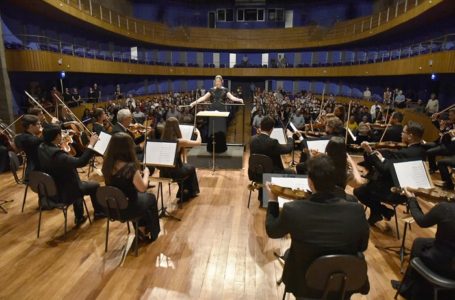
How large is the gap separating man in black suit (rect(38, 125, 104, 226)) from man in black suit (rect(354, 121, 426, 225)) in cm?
341

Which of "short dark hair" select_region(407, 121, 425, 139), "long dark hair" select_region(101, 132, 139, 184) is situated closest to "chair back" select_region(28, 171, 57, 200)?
"long dark hair" select_region(101, 132, 139, 184)

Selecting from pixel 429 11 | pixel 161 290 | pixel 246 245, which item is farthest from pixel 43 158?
pixel 429 11

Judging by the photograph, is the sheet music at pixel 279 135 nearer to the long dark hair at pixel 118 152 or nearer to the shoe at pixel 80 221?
the long dark hair at pixel 118 152

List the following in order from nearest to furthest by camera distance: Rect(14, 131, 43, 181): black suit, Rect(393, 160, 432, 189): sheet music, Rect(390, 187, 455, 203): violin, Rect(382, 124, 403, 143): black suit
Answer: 1. Rect(390, 187, 455, 203): violin
2. Rect(393, 160, 432, 189): sheet music
3. Rect(14, 131, 43, 181): black suit
4. Rect(382, 124, 403, 143): black suit

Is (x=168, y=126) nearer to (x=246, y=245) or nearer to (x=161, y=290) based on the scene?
(x=246, y=245)

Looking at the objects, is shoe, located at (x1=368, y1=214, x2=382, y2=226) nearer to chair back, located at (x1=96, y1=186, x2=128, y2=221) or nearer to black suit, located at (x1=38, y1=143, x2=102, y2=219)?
chair back, located at (x1=96, y1=186, x2=128, y2=221)

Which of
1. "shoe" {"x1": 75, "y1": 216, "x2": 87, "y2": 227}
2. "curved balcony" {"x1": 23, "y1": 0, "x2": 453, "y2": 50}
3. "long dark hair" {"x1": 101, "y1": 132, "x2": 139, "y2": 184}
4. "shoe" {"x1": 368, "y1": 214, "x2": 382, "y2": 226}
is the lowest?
"shoe" {"x1": 75, "y1": 216, "x2": 87, "y2": 227}

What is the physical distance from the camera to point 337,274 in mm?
2205

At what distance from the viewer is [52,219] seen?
4887mm

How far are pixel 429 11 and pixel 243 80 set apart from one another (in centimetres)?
1627

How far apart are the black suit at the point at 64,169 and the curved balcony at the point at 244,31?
947cm

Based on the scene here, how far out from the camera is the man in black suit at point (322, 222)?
2.14 meters

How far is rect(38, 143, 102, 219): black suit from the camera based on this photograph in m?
4.04

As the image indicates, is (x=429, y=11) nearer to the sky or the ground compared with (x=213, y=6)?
nearer to the ground
